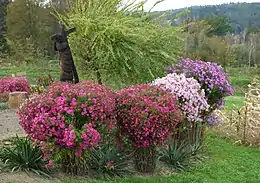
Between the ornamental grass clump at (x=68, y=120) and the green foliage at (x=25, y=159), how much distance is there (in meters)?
0.17

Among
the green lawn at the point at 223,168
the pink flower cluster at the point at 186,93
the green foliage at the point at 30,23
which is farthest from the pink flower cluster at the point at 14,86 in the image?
the green foliage at the point at 30,23

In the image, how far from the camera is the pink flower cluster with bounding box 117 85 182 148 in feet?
16.7

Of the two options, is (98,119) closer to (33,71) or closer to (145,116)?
(145,116)

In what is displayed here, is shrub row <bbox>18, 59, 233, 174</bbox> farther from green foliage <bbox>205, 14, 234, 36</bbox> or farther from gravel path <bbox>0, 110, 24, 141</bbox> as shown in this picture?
green foliage <bbox>205, 14, 234, 36</bbox>

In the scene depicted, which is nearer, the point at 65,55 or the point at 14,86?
the point at 65,55

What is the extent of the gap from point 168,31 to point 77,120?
4467 mm

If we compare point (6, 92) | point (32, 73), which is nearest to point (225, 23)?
point (32, 73)

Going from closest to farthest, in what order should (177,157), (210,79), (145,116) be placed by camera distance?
(145,116) → (177,157) → (210,79)

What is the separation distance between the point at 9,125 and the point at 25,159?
3.46 metres

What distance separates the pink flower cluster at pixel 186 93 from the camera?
6191 mm

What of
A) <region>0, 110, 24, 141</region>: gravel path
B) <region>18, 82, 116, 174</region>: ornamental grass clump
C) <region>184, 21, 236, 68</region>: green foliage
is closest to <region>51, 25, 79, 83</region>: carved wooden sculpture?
<region>0, 110, 24, 141</region>: gravel path

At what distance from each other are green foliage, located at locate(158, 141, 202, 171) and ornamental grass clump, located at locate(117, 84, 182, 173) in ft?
2.07

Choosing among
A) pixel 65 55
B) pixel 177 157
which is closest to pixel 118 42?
pixel 65 55

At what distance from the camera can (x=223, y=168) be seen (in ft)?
21.0
